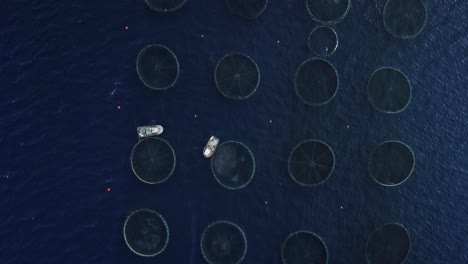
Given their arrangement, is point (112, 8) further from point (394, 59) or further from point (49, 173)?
point (394, 59)

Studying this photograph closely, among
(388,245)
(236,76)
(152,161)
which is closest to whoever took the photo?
(152,161)

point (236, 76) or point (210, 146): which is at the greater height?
point (236, 76)

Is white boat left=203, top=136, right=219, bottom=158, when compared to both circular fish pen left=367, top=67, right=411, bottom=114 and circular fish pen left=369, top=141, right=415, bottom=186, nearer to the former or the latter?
circular fish pen left=369, top=141, right=415, bottom=186

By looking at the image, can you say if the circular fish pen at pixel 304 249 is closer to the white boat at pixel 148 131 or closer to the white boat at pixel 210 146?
the white boat at pixel 210 146

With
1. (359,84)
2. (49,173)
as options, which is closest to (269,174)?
(359,84)

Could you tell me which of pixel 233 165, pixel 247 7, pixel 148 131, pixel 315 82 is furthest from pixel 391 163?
pixel 148 131

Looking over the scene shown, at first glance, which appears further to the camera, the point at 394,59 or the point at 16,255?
the point at 394,59

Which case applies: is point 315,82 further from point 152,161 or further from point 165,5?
point 152,161
